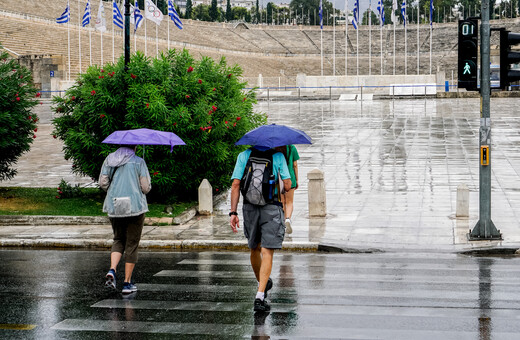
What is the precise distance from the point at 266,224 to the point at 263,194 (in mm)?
349


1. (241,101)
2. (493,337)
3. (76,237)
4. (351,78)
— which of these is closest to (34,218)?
Result: (76,237)

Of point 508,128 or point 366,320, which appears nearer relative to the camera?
point 366,320

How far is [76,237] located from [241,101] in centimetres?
558

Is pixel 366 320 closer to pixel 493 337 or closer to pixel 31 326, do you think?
pixel 493 337

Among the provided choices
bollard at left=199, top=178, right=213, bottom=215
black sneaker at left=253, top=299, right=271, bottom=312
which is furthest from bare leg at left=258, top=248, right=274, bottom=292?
bollard at left=199, top=178, right=213, bottom=215

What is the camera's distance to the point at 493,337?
722 centimetres

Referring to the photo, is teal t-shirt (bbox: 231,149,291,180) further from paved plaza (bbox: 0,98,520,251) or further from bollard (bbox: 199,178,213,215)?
bollard (bbox: 199,178,213,215)

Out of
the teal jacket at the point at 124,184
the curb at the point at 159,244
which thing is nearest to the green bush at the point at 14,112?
the curb at the point at 159,244

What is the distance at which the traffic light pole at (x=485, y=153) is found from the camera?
12.9 metres

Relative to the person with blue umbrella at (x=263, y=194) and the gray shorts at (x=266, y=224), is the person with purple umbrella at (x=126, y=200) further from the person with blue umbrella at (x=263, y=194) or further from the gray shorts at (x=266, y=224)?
the gray shorts at (x=266, y=224)

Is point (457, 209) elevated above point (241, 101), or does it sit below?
below

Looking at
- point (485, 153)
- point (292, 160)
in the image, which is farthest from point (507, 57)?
point (292, 160)

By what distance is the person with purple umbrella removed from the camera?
375 inches

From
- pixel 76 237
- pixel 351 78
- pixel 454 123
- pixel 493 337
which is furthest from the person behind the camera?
pixel 351 78
